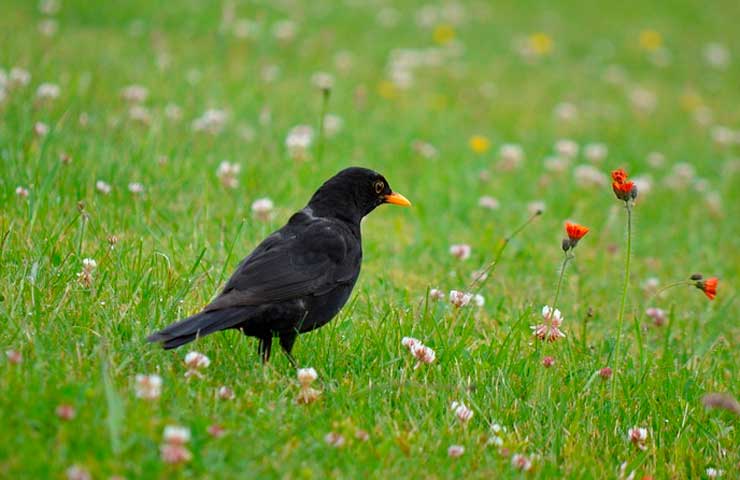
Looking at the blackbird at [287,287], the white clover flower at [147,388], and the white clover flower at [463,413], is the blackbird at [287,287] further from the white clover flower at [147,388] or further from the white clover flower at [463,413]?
the white clover flower at [463,413]

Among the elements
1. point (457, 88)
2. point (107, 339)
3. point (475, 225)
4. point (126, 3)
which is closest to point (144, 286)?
point (107, 339)

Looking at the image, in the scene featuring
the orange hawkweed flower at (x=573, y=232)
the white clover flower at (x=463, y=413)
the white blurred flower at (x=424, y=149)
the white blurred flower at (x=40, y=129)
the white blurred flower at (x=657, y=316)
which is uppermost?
the orange hawkweed flower at (x=573, y=232)

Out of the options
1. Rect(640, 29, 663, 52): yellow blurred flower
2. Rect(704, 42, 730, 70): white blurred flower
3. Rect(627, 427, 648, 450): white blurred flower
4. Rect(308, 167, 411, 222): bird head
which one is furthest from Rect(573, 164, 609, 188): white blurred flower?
Rect(704, 42, 730, 70): white blurred flower

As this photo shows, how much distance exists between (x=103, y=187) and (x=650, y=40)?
12.0m

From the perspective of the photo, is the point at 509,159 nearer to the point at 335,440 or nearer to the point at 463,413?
the point at 463,413

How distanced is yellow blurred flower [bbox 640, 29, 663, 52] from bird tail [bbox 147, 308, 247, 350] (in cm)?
1273

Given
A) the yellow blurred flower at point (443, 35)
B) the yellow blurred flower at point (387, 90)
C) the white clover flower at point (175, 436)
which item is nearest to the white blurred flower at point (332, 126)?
the yellow blurred flower at point (387, 90)

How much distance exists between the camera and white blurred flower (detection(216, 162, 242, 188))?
612cm

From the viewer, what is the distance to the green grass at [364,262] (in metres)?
3.32

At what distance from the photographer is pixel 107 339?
362 cm

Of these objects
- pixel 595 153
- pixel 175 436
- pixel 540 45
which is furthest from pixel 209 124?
pixel 540 45

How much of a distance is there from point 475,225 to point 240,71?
3597mm

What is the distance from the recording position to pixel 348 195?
16.5 ft

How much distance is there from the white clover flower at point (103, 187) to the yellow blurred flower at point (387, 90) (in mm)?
4700
